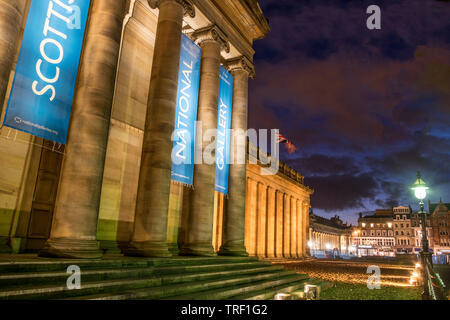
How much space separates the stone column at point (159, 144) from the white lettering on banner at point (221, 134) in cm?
444

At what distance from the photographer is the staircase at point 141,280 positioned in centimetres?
739

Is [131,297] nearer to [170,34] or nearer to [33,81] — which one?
[33,81]

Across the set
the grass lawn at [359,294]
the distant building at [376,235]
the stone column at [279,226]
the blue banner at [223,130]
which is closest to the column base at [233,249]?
the blue banner at [223,130]

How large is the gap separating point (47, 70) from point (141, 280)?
279 inches

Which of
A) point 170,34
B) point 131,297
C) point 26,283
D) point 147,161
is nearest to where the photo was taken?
point 26,283

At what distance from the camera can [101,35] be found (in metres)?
11.3

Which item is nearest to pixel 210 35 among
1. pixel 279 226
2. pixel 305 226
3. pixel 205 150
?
pixel 205 150

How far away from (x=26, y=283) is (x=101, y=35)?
830cm

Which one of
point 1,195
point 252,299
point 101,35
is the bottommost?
point 252,299

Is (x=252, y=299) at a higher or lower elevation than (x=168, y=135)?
lower

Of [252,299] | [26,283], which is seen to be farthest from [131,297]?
[252,299]

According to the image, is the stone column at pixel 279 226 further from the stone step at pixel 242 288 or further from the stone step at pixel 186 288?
the stone step at pixel 186 288

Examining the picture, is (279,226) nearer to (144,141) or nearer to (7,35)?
(144,141)

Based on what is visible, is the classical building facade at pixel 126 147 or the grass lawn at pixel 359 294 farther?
the grass lawn at pixel 359 294
